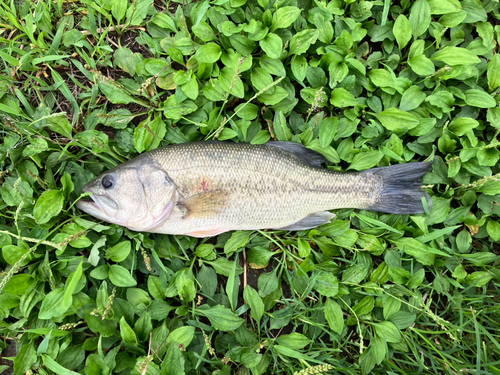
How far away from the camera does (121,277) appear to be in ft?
9.46

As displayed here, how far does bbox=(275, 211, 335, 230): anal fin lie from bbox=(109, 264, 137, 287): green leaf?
160cm

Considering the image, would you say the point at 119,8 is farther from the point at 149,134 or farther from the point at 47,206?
the point at 47,206

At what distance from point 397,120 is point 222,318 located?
2.76 m

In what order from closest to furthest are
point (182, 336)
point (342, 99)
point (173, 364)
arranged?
1. point (173, 364)
2. point (182, 336)
3. point (342, 99)

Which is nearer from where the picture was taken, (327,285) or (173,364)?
(173,364)

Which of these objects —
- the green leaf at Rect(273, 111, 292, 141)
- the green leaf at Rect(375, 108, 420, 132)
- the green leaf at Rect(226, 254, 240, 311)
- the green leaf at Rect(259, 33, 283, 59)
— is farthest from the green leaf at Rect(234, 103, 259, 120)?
the green leaf at Rect(226, 254, 240, 311)

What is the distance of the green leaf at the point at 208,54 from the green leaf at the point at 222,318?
249 cm

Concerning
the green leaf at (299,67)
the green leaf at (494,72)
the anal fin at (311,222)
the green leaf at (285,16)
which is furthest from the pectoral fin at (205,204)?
the green leaf at (494,72)

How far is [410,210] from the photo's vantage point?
325 centimetres

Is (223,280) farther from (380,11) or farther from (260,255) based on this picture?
(380,11)

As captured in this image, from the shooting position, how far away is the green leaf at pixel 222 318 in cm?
296

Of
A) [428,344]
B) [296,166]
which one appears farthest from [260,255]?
[428,344]

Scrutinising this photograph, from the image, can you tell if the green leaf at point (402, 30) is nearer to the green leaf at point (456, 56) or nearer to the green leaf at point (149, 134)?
the green leaf at point (456, 56)

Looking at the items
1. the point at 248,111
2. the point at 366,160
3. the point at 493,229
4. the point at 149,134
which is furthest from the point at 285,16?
the point at 493,229
